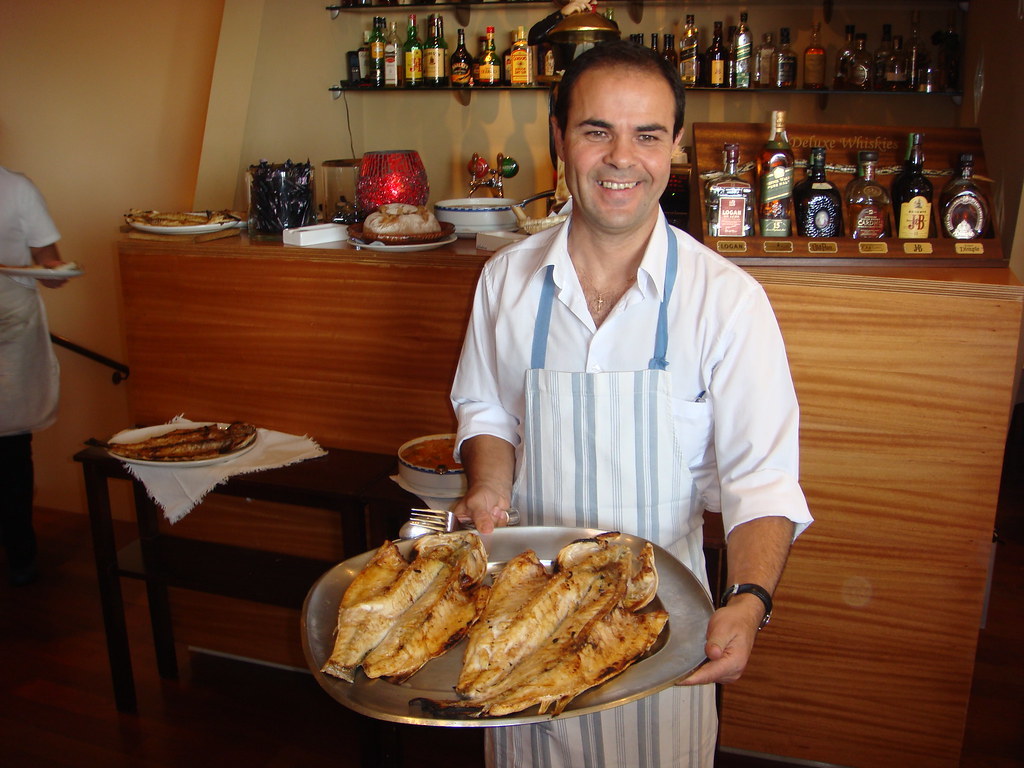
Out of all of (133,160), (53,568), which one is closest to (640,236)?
(53,568)

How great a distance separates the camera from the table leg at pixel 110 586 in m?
2.63

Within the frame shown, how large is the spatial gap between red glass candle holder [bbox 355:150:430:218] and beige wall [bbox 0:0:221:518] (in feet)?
6.56

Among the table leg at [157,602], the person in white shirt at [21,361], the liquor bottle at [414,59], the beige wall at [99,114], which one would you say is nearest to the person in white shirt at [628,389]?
the table leg at [157,602]

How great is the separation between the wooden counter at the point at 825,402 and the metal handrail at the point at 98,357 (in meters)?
Answer: 1.83

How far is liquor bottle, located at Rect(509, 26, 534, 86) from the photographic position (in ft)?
16.4

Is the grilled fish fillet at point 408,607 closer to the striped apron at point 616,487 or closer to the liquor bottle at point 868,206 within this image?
the striped apron at point 616,487

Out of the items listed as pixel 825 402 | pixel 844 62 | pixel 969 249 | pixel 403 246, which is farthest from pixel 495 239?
pixel 844 62

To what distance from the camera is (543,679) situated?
3.92 ft

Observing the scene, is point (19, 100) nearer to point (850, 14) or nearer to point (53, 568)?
point (53, 568)

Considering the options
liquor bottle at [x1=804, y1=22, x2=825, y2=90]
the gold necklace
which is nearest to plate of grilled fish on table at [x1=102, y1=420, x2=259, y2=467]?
the gold necklace

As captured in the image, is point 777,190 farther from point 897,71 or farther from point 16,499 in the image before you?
point 16,499

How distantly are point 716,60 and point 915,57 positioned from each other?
37.5 inches

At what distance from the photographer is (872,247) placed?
7.41 feet

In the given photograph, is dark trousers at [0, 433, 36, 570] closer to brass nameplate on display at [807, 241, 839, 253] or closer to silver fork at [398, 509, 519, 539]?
silver fork at [398, 509, 519, 539]
